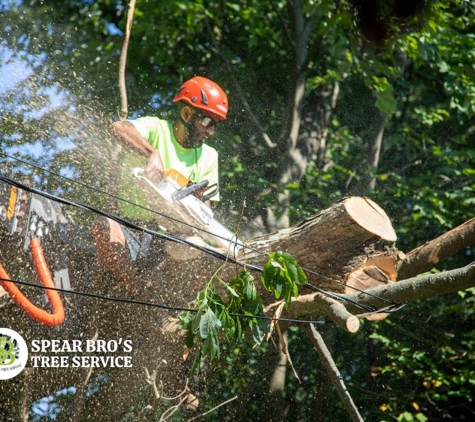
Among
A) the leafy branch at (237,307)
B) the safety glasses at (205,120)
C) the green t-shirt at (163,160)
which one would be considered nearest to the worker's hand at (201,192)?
the green t-shirt at (163,160)

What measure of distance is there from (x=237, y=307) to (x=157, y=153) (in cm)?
183

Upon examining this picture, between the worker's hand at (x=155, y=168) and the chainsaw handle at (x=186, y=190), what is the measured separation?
6.7 inches

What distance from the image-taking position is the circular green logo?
5.34 metres

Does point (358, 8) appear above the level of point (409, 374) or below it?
above

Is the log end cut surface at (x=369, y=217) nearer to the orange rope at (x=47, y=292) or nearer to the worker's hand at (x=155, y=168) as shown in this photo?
the worker's hand at (x=155, y=168)

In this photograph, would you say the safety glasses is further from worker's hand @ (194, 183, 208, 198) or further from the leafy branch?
the leafy branch

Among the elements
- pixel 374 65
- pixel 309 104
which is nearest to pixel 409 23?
pixel 374 65

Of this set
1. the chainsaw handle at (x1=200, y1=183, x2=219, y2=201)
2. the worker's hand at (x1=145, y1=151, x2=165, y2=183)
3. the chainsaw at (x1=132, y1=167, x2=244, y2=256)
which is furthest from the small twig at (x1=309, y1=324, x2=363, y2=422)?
the worker's hand at (x1=145, y1=151, x2=165, y2=183)

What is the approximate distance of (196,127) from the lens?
6078 millimetres

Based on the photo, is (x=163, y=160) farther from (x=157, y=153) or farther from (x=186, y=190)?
(x=186, y=190)

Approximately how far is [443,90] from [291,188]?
3089 mm

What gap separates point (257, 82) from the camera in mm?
9625

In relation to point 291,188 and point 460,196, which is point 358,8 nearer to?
point 291,188

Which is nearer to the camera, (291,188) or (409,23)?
(409,23)
